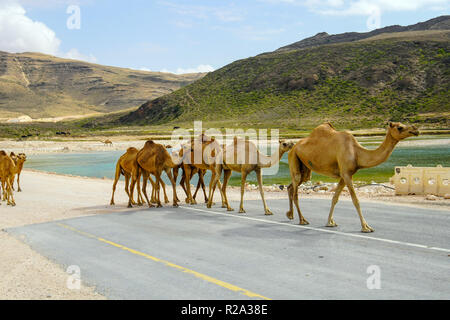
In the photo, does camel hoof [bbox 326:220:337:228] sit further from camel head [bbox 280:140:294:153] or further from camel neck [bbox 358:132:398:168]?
camel head [bbox 280:140:294:153]

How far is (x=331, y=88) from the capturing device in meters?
119

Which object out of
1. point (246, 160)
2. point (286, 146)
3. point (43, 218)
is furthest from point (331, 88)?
point (43, 218)

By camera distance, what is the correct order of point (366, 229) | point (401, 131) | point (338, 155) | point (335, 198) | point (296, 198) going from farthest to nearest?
point (296, 198)
point (335, 198)
point (338, 155)
point (366, 229)
point (401, 131)

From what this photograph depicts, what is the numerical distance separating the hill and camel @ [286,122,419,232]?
84726mm

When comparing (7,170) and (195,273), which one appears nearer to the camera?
(195,273)

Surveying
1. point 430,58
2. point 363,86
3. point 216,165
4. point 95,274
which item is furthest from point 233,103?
point 95,274

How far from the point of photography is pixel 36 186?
26.5 m

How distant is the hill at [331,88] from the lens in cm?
10294

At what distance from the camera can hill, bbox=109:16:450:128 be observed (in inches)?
4053

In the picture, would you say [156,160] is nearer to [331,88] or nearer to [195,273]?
[195,273]

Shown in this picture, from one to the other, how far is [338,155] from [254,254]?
138 inches
